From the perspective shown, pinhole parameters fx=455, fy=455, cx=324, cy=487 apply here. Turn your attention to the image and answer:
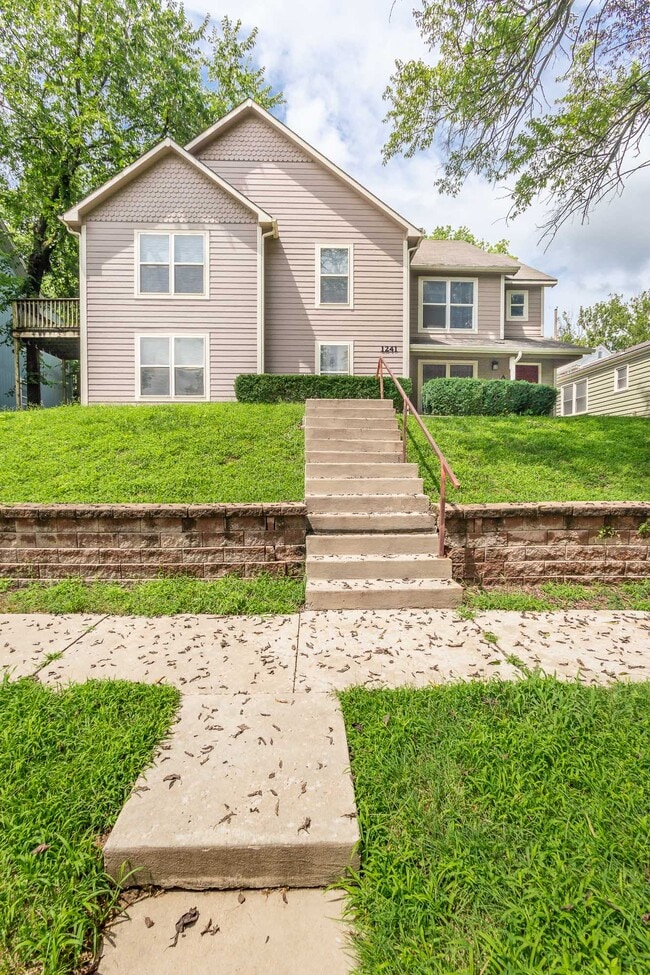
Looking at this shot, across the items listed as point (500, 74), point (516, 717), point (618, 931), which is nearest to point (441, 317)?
point (500, 74)

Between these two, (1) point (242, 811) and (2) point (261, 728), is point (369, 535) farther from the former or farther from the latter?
(1) point (242, 811)

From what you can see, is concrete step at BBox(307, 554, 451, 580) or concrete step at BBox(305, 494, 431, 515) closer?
concrete step at BBox(307, 554, 451, 580)

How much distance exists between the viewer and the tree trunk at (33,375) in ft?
50.2

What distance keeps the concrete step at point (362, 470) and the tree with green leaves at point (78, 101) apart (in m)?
16.7

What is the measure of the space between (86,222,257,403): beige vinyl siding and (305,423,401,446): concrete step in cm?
526

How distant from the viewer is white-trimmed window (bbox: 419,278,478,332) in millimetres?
15164

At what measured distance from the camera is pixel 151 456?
6.41 m

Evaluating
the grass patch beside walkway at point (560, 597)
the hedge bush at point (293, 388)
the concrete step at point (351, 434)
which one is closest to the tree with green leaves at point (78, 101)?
the hedge bush at point (293, 388)

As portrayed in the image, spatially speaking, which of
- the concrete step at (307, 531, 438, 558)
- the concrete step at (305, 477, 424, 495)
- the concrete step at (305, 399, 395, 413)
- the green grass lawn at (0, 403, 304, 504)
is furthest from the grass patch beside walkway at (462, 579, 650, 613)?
the concrete step at (305, 399, 395, 413)

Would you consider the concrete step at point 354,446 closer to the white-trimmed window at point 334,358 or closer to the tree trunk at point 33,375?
the white-trimmed window at point 334,358

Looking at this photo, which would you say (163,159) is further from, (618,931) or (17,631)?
(618,931)

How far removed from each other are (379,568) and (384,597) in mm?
370

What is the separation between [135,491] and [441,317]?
1295cm

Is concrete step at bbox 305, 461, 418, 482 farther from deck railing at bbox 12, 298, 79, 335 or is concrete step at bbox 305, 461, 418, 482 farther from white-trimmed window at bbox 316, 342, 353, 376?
deck railing at bbox 12, 298, 79, 335
